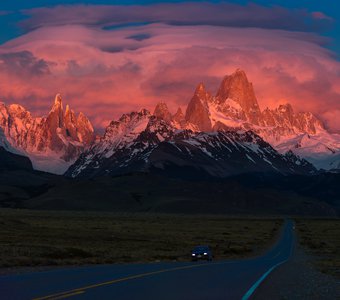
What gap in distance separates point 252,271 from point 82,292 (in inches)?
739

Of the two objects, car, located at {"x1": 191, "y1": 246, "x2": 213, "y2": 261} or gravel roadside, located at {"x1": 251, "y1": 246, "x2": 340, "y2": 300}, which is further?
car, located at {"x1": 191, "y1": 246, "x2": 213, "y2": 261}

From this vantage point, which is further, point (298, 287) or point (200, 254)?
point (200, 254)

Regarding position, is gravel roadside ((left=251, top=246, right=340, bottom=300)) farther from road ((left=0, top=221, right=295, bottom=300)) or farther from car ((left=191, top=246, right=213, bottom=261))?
car ((left=191, top=246, right=213, bottom=261))

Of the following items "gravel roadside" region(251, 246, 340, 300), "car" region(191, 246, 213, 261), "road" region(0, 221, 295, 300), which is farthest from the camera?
"car" region(191, 246, 213, 261)

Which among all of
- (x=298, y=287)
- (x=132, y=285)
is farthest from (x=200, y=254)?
(x=132, y=285)

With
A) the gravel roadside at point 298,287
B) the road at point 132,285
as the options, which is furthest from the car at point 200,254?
the road at point 132,285

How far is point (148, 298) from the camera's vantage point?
2569 cm

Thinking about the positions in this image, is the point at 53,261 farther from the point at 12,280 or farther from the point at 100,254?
the point at 12,280

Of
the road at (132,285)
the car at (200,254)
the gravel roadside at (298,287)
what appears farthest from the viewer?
the car at (200,254)

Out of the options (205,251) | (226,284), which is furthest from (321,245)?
(226,284)

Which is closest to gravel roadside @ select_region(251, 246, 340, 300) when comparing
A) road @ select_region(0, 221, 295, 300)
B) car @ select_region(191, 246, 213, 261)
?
road @ select_region(0, 221, 295, 300)

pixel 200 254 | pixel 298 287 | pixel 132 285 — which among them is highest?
pixel 132 285

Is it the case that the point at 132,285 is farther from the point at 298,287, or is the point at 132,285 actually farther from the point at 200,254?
the point at 200,254

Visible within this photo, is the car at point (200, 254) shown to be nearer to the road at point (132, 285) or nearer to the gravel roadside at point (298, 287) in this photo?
the gravel roadside at point (298, 287)
